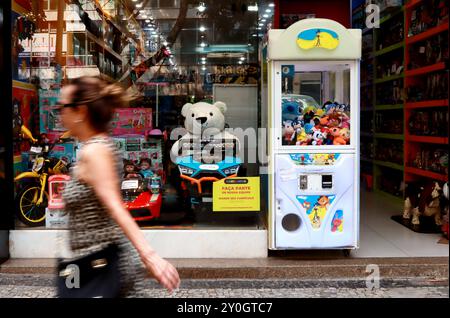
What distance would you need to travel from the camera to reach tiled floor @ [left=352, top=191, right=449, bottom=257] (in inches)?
220

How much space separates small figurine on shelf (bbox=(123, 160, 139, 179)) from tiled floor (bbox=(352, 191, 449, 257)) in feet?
7.63

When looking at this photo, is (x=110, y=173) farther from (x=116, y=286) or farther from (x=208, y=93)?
(x=208, y=93)

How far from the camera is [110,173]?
233 cm

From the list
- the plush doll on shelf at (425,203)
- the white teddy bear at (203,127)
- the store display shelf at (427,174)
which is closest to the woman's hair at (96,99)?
the white teddy bear at (203,127)

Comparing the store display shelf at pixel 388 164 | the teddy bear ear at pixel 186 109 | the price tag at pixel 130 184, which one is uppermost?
the teddy bear ear at pixel 186 109

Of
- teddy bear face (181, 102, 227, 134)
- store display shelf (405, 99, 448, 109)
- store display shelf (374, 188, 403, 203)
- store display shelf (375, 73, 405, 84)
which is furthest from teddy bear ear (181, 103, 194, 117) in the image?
store display shelf (374, 188, 403, 203)

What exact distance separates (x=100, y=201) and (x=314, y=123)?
3.37 metres

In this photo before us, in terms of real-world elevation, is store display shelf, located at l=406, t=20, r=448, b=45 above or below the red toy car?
above

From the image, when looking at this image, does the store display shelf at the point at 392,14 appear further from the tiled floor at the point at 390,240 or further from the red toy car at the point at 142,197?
the red toy car at the point at 142,197

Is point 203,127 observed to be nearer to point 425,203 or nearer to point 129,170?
point 129,170

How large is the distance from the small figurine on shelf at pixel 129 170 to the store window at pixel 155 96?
10 mm

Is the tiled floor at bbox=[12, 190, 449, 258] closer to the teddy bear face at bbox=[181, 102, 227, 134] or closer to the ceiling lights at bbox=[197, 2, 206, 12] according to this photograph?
the teddy bear face at bbox=[181, 102, 227, 134]

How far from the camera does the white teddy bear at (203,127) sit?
19.2 feet
